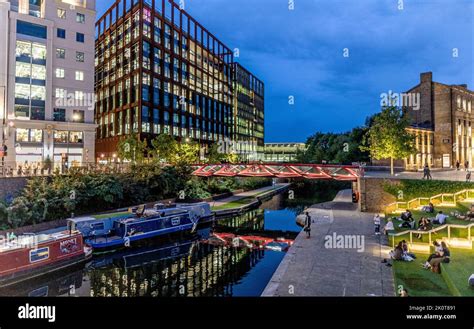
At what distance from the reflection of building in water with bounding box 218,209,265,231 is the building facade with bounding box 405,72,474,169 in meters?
29.9

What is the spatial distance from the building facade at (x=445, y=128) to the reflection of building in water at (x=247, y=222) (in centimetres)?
2993

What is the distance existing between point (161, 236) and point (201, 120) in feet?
211

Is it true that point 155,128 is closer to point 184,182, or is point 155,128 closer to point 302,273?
point 184,182

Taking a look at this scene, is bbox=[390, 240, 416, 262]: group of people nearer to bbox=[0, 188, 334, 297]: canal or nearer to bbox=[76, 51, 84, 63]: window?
bbox=[0, 188, 334, 297]: canal

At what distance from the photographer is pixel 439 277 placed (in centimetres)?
1270

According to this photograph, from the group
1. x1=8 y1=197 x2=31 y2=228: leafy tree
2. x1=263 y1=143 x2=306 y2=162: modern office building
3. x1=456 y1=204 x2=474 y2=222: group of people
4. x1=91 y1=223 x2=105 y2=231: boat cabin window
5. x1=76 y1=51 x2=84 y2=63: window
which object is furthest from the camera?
x1=263 y1=143 x2=306 y2=162: modern office building

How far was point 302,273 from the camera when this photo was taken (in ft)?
47.1

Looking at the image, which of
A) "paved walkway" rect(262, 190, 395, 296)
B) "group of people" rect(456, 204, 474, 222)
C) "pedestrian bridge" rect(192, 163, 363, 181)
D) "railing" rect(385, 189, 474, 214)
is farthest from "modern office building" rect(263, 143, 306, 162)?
"group of people" rect(456, 204, 474, 222)

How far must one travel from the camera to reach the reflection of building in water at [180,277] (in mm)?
16250

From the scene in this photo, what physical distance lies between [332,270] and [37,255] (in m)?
16.6

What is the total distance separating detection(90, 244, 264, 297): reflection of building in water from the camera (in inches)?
640

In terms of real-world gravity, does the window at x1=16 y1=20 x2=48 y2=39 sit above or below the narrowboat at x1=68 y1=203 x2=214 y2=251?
above
